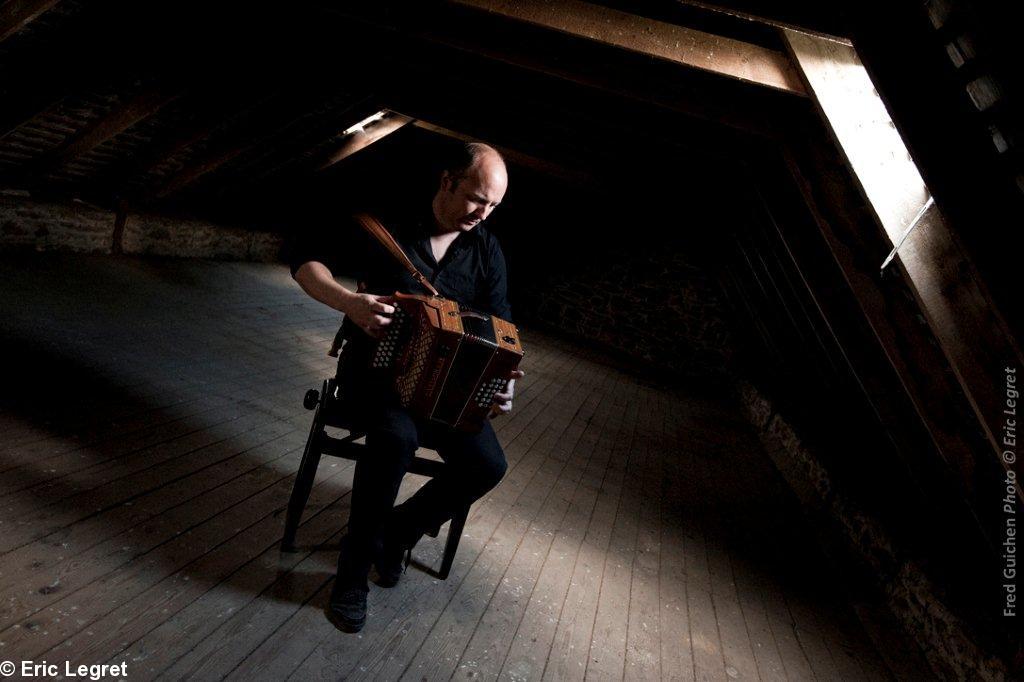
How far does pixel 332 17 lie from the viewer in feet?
12.8

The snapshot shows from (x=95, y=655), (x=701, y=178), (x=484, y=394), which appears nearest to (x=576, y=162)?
(x=701, y=178)

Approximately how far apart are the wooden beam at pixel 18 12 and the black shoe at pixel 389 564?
348 centimetres

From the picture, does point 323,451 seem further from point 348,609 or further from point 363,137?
point 363,137

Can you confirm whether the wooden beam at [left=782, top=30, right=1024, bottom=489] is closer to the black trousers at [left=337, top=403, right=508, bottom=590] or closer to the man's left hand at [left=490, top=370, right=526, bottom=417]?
the man's left hand at [left=490, top=370, right=526, bottom=417]

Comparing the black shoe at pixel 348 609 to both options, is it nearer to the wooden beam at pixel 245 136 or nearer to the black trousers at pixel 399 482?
the black trousers at pixel 399 482

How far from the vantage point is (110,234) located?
566 centimetres

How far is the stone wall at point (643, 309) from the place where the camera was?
899cm

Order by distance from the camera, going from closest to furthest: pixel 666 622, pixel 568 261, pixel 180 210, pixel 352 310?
pixel 352 310
pixel 666 622
pixel 180 210
pixel 568 261

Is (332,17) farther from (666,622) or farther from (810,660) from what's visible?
(810,660)

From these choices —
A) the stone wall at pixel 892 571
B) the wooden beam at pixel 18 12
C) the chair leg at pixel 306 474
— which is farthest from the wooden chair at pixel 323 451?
the wooden beam at pixel 18 12

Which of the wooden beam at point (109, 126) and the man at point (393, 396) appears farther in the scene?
the wooden beam at point (109, 126)

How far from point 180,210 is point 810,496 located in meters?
6.96

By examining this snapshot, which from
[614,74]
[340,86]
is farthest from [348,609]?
[340,86]

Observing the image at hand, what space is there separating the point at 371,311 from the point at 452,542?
90 centimetres
